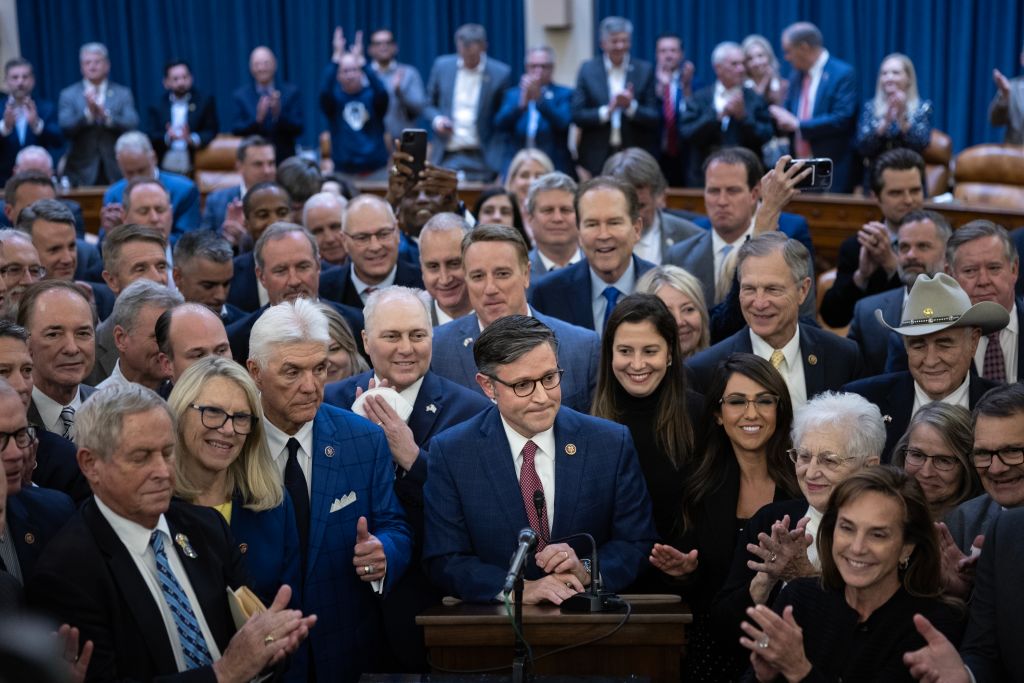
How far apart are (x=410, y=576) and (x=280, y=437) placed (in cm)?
62

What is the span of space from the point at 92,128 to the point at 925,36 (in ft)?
24.0

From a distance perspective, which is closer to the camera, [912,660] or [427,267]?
[912,660]

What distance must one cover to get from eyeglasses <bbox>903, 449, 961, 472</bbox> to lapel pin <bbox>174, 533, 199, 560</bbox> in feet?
6.76

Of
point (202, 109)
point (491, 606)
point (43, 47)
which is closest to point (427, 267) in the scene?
point (491, 606)

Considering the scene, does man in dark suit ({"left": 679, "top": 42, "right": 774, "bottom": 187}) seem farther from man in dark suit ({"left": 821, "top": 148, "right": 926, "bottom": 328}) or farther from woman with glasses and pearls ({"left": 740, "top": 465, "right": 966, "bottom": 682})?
woman with glasses and pearls ({"left": 740, "top": 465, "right": 966, "bottom": 682})

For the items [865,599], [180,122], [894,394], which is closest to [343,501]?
[865,599]

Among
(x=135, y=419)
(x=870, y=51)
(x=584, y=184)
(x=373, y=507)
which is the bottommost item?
(x=373, y=507)

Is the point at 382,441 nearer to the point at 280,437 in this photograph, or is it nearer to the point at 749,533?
the point at 280,437

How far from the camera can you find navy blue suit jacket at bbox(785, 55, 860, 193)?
941cm

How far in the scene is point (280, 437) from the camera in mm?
3902

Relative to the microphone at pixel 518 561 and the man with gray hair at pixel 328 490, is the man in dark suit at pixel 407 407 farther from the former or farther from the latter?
the microphone at pixel 518 561

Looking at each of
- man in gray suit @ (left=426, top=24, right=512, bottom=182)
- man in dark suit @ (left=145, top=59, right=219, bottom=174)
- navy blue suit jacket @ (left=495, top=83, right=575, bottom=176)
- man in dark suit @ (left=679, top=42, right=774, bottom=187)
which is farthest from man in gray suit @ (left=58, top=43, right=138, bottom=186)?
man in dark suit @ (left=679, top=42, right=774, bottom=187)

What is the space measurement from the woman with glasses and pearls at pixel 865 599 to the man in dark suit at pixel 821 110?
6405 mm

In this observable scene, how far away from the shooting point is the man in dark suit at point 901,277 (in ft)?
17.4
